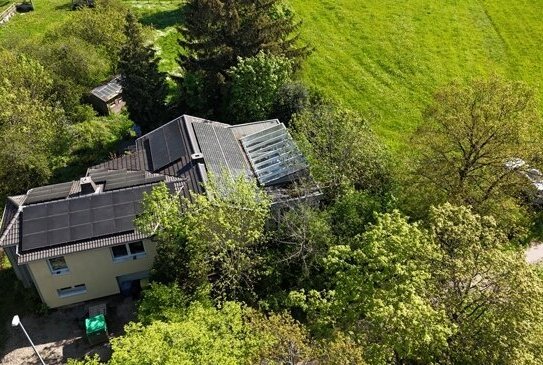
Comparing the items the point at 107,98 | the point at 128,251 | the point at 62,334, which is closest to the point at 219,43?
the point at 107,98

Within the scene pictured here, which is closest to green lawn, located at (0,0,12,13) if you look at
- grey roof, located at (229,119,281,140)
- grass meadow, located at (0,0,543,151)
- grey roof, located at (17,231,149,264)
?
grass meadow, located at (0,0,543,151)

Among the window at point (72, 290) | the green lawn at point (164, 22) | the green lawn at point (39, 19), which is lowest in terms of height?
the window at point (72, 290)

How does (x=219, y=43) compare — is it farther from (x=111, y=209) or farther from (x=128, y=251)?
(x=128, y=251)

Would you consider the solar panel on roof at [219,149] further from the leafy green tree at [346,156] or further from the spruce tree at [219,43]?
the spruce tree at [219,43]

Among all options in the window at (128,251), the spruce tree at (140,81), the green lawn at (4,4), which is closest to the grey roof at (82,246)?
the window at (128,251)

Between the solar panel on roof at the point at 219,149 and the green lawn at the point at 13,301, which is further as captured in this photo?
the solar panel on roof at the point at 219,149
